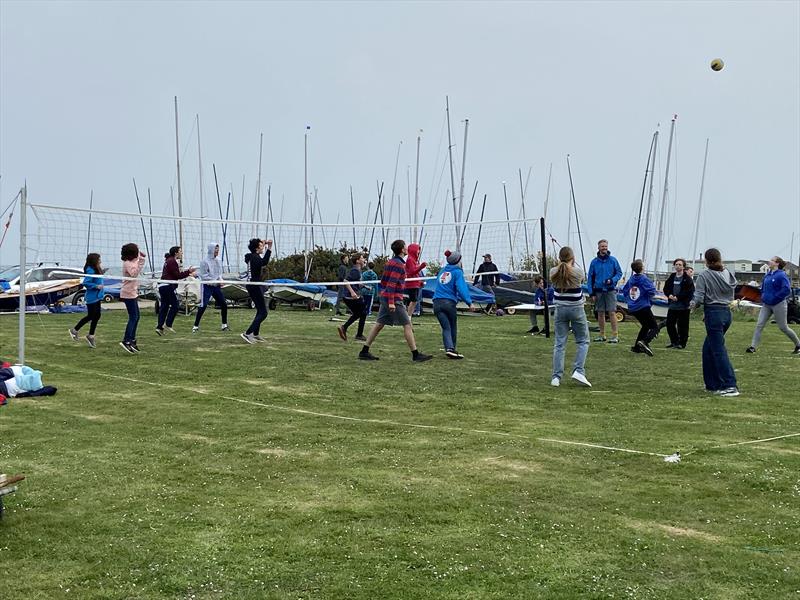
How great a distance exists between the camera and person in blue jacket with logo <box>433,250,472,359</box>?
13211mm

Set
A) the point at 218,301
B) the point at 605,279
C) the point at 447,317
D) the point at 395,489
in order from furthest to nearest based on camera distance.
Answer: the point at 218,301
the point at 605,279
the point at 447,317
the point at 395,489

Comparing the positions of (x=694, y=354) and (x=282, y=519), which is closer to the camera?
(x=282, y=519)

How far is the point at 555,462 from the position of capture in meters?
6.56

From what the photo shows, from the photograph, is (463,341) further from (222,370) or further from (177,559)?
(177,559)

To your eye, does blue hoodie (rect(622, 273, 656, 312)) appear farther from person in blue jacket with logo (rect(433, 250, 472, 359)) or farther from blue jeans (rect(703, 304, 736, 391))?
blue jeans (rect(703, 304, 736, 391))

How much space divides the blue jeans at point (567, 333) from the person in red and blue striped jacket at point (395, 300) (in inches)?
106

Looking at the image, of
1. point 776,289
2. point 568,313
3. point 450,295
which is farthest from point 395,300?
point 776,289

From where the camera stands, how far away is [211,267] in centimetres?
1814

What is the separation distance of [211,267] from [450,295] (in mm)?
6627

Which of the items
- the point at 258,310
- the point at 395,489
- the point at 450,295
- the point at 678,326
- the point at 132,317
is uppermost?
the point at 450,295

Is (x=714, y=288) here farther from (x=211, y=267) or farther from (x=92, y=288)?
Answer: (x=211, y=267)

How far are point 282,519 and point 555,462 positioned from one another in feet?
7.42

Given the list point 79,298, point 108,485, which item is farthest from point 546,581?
point 79,298

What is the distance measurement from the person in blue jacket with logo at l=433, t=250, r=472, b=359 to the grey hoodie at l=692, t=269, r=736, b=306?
12.1 feet
